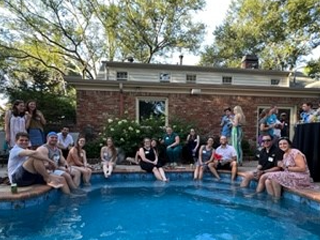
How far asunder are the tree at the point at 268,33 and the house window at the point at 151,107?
1101 centimetres

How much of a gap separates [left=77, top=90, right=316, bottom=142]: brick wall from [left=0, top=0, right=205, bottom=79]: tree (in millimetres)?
10674

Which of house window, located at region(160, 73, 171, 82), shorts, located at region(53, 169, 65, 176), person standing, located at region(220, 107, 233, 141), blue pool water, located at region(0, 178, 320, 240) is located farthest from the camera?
house window, located at region(160, 73, 171, 82)

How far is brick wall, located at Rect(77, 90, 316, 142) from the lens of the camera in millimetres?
9625

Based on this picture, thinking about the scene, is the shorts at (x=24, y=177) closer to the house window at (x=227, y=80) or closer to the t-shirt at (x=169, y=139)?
the t-shirt at (x=169, y=139)

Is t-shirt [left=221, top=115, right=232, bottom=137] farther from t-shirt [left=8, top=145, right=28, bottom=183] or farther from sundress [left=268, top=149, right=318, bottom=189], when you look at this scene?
t-shirt [left=8, top=145, right=28, bottom=183]

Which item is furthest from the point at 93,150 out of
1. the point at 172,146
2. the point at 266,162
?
the point at 266,162

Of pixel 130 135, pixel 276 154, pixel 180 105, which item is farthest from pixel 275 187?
pixel 180 105

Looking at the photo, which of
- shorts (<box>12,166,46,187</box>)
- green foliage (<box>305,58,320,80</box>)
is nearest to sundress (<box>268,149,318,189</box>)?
shorts (<box>12,166,46,187</box>)

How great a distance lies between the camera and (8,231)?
3191mm

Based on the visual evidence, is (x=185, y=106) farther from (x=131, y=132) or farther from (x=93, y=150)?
(x=93, y=150)

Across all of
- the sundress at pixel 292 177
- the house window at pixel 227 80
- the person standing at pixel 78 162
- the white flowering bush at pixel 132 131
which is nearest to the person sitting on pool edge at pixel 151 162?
the person standing at pixel 78 162

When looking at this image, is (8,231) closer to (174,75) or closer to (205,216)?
(205,216)

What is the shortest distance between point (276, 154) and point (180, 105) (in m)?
5.06

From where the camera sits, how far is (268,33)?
749 inches
